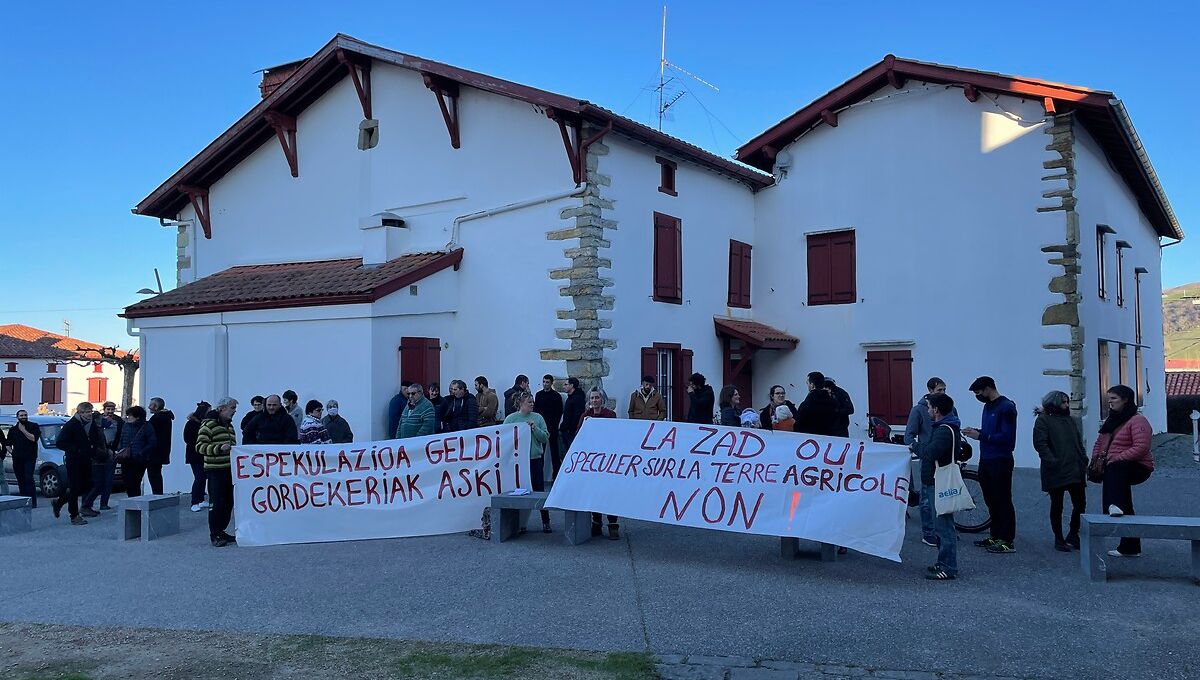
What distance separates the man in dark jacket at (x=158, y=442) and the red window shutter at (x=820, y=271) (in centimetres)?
1175

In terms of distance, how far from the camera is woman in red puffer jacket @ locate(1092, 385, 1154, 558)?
7.71 metres

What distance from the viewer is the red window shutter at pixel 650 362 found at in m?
15.0

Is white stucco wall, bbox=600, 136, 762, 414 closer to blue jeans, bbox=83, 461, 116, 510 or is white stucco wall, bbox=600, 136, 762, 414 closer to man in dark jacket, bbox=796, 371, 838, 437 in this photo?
man in dark jacket, bbox=796, 371, 838, 437

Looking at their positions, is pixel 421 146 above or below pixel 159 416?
above

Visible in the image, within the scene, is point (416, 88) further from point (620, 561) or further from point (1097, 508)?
point (1097, 508)

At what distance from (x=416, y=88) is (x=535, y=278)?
14.3ft

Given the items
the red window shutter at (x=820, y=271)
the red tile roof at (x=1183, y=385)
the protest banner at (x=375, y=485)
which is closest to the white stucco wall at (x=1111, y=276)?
the red window shutter at (x=820, y=271)

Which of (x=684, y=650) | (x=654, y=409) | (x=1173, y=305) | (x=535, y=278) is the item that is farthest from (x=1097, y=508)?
(x=1173, y=305)

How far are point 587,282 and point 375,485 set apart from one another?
531 cm

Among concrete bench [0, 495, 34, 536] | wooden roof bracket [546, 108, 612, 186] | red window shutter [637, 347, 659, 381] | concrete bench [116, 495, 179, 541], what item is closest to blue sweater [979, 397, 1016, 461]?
red window shutter [637, 347, 659, 381]

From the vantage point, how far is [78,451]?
11531 mm

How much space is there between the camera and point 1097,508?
10898mm

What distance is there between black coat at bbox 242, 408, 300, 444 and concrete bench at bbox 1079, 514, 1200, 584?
817cm

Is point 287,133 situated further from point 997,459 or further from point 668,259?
point 997,459
